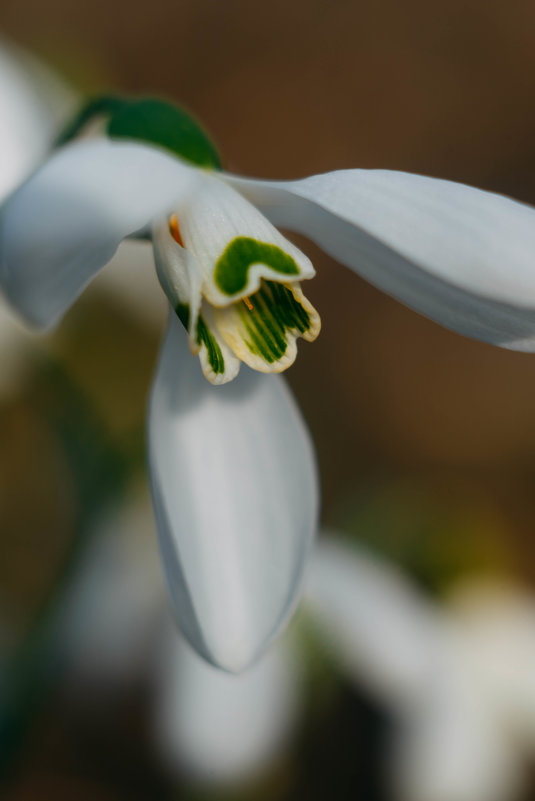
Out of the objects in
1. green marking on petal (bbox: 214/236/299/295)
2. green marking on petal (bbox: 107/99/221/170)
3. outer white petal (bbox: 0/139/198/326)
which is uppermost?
outer white petal (bbox: 0/139/198/326)

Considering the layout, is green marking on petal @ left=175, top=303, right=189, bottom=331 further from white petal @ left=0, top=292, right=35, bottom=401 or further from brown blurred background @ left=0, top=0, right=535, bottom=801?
brown blurred background @ left=0, top=0, right=535, bottom=801

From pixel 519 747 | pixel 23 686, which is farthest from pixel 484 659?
pixel 23 686

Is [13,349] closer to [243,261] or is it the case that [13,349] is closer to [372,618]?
[372,618]

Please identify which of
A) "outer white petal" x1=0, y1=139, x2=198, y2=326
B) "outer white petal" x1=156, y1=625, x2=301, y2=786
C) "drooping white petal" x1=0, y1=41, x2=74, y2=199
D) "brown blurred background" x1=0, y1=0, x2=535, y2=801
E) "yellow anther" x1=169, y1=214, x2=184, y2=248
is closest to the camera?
"outer white petal" x1=0, y1=139, x2=198, y2=326

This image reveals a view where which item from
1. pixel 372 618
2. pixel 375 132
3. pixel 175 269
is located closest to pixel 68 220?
pixel 175 269

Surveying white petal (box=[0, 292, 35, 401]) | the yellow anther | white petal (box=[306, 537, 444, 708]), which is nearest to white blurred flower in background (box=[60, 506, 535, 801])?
white petal (box=[306, 537, 444, 708])

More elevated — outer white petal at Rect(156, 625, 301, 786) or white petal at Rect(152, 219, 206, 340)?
white petal at Rect(152, 219, 206, 340)

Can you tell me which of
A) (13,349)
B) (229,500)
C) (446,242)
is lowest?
(13,349)

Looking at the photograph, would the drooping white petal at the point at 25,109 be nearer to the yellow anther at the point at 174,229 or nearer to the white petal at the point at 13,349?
the white petal at the point at 13,349
